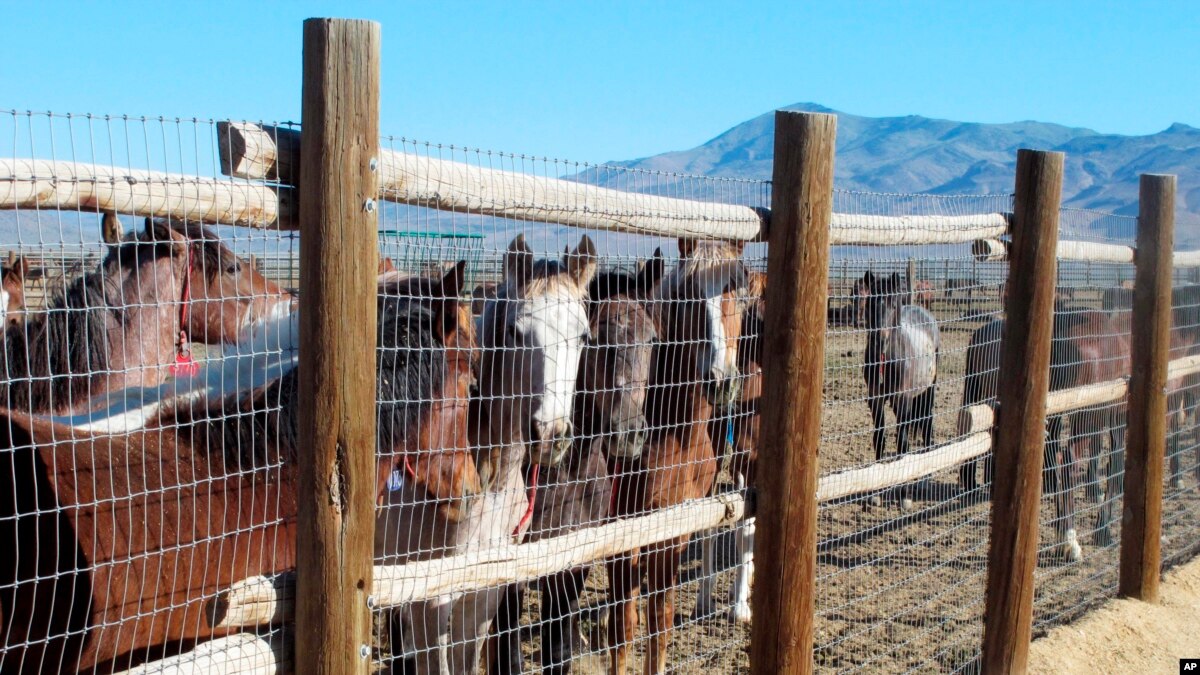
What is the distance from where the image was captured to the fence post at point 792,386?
10.2 feet

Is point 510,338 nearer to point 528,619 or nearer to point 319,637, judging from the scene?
point 319,637

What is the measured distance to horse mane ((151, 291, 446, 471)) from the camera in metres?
2.50

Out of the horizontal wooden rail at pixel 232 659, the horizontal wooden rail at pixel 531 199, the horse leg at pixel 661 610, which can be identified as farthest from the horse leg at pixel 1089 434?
the horizontal wooden rail at pixel 232 659

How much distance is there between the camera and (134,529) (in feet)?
7.52

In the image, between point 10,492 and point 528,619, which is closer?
point 10,492

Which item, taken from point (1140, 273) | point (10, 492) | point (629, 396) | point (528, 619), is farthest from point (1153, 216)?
point (10, 492)

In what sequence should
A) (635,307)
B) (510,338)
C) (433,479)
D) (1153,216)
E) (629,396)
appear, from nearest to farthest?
1. (433,479)
2. (510,338)
3. (629,396)
4. (635,307)
5. (1153,216)

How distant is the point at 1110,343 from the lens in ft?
21.9

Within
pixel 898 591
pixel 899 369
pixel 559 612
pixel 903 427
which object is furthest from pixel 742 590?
pixel 559 612

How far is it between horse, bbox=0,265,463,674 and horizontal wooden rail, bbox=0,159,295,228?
317 mm

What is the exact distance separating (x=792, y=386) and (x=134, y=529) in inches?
80.8

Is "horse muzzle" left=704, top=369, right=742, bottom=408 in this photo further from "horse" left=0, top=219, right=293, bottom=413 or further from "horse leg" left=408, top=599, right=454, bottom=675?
"horse" left=0, top=219, right=293, bottom=413

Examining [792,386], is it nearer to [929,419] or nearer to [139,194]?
[929,419]

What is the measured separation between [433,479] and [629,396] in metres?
1.11
